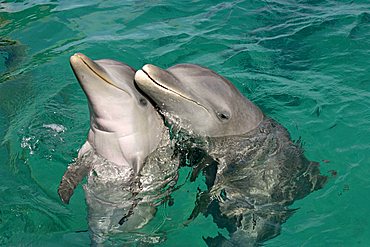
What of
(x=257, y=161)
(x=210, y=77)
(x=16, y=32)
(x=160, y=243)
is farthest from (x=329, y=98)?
(x=16, y=32)

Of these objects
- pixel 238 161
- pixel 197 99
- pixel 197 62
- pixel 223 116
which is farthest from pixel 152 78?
pixel 197 62

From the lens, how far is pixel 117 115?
5.96 metres

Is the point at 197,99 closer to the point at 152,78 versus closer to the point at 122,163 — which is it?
the point at 152,78

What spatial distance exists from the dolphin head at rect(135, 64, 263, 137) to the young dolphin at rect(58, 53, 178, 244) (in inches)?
12.2

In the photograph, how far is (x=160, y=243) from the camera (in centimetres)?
632

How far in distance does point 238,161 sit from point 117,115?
1.55 meters

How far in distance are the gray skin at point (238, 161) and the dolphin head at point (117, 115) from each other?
0.26 metres

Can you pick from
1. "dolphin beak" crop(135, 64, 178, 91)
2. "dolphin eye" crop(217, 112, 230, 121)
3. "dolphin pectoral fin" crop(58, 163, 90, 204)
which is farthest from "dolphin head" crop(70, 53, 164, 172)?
"dolphin eye" crop(217, 112, 230, 121)

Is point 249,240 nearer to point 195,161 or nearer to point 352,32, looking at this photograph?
point 195,161

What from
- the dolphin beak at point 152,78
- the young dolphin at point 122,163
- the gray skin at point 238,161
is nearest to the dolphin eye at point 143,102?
the young dolphin at point 122,163

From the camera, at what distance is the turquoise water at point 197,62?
256 inches

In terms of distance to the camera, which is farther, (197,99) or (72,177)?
Result: (72,177)

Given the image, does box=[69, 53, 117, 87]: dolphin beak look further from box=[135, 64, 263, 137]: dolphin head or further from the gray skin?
the gray skin

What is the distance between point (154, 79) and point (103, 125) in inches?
33.9
